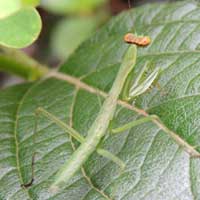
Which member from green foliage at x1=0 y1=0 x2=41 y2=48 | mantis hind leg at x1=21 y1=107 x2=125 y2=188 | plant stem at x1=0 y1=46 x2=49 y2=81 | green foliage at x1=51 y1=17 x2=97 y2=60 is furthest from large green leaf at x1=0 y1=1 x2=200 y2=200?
green foliage at x1=51 y1=17 x2=97 y2=60

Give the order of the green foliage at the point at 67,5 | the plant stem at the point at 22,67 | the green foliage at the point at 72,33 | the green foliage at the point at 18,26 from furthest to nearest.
A: the green foliage at the point at 72,33 < the green foliage at the point at 67,5 < the plant stem at the point at 22,67 < the green foliage at the point at 18,26

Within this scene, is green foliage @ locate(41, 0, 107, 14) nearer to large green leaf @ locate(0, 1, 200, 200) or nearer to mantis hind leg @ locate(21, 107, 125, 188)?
large green leaf @ locate(0, 1, 200, 200)

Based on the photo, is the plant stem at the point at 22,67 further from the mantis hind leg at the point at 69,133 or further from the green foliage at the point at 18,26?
the green foliage at the point at 18,26

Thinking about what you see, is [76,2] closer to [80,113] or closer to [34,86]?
[34,86]

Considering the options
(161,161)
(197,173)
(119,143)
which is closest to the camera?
(197,173)

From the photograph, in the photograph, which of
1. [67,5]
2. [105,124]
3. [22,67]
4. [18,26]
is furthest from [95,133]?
[67,5]

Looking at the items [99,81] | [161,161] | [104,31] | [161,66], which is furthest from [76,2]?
[161,161]

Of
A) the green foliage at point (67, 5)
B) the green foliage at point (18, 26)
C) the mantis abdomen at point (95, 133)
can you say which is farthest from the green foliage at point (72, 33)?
the green foliage at point (18, 26)
